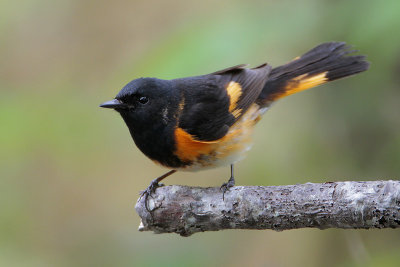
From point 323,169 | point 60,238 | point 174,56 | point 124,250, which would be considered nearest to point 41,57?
point 60,238

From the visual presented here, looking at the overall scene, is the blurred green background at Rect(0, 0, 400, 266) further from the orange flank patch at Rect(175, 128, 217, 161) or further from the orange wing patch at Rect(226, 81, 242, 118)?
the orange flank patch at Rect(175, 128, 217, 161)

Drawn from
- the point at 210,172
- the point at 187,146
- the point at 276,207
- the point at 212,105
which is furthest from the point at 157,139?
the point at 210,172

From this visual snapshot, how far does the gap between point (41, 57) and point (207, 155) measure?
10.1 feet

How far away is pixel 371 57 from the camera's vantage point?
316 cm

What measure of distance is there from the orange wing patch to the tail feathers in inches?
11.3

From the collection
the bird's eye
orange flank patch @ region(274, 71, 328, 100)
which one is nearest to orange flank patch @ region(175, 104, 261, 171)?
the bird's eye

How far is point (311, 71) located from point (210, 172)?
177 centimetres

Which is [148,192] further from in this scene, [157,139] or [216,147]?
[216,147]

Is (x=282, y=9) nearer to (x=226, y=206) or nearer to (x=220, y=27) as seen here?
(x=220, y=27)

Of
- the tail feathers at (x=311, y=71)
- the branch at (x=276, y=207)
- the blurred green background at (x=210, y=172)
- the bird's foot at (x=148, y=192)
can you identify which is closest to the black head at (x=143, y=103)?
the blurred green background at (x=210, y=172)

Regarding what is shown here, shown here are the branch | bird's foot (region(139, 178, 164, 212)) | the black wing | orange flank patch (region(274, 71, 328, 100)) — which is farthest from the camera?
orange flank patch (region(274, 71, 328, 100))

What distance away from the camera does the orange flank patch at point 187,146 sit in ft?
11.0

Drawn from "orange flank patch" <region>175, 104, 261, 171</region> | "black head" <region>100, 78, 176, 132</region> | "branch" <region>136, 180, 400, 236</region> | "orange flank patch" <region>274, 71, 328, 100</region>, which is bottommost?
"branch" <region>136, 180, 400, 236</region>

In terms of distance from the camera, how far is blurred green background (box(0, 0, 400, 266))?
3.18 m
